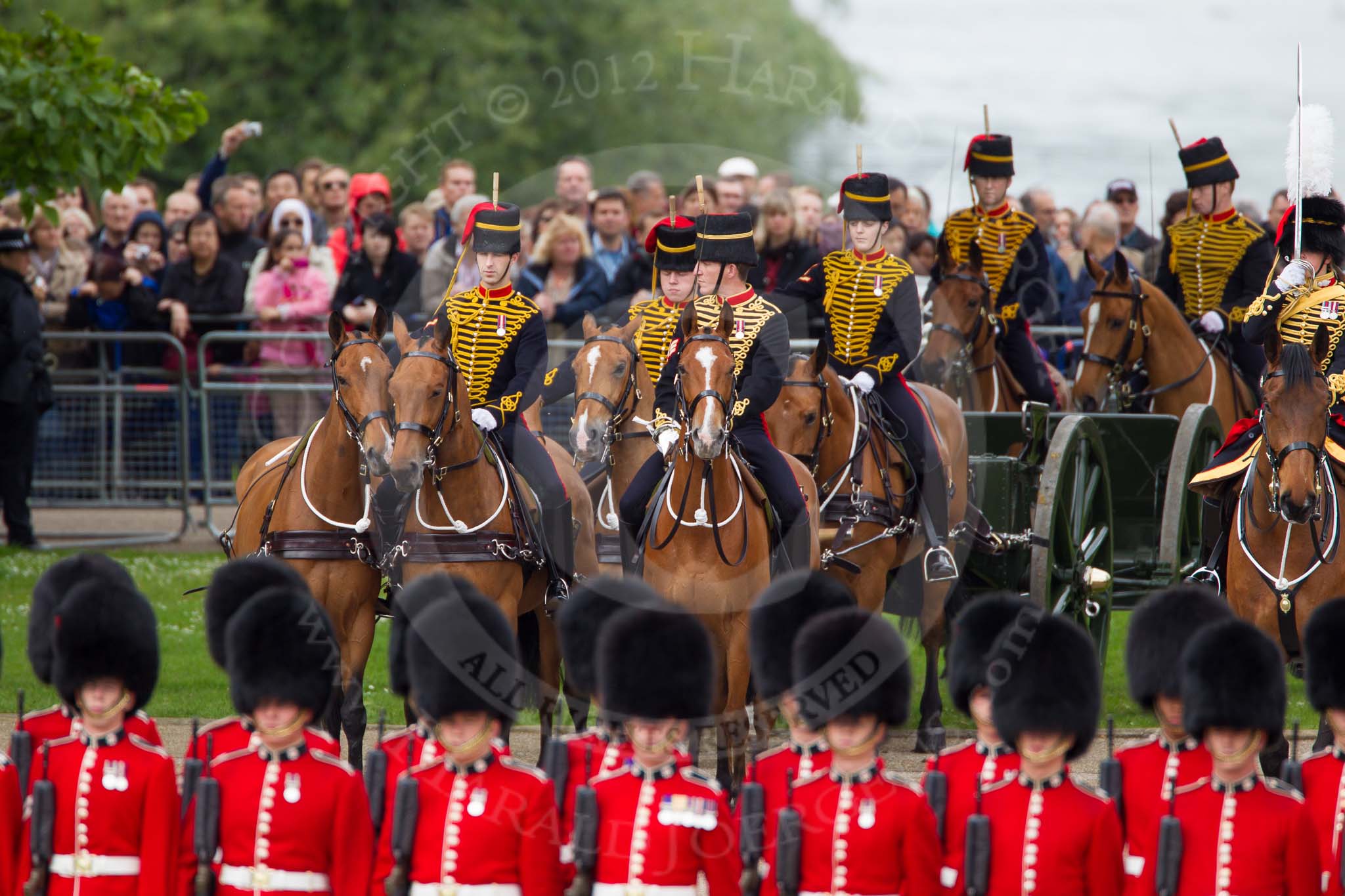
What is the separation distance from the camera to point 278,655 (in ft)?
18.6

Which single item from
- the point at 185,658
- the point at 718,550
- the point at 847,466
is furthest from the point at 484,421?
the point at 185,658

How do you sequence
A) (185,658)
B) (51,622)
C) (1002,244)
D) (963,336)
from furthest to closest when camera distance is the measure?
(1002,244)
(963,336)
(185,658)
(51,622)

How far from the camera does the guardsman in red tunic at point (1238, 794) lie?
204 inches

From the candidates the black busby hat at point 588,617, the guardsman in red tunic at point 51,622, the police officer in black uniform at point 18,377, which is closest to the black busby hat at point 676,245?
the black busby hat at point 588,617

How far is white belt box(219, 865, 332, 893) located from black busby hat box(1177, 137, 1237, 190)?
814 cm

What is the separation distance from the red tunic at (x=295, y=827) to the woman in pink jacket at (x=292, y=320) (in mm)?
8790

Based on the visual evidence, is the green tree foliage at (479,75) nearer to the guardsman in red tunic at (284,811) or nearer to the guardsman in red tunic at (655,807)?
the guardsman in red tunic at (655,807)

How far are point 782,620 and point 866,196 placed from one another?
3828 millimetres

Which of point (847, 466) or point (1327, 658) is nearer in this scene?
point (1327, 658)

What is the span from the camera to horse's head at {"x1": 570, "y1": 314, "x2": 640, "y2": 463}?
29.7 ft

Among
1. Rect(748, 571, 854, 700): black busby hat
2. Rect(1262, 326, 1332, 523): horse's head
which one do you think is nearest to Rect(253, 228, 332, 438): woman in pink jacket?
Rect(1262, 326, 1332, 523): horse's head

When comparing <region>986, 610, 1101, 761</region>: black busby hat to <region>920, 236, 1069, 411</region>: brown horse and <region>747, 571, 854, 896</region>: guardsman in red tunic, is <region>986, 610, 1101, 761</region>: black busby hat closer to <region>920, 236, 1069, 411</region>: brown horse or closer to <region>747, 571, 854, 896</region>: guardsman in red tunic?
<region>747, 571, 854, 896</region>: guardsman in red tunic

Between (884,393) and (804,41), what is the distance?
891 cm

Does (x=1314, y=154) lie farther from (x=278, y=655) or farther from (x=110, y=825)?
(x=110, y=825)
